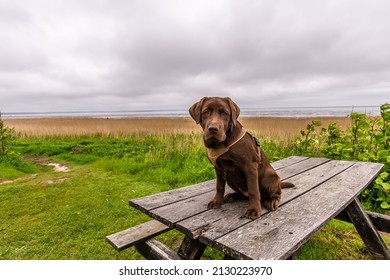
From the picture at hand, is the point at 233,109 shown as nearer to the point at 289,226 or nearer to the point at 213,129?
the point at 213,129

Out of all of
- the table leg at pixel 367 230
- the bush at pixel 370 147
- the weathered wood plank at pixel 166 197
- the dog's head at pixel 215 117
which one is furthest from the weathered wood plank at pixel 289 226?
the bush at pixel 370 147

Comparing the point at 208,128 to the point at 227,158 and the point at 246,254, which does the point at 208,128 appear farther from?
the point at 246,254

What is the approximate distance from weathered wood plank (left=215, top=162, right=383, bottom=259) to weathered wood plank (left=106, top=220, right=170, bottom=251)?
931 mm

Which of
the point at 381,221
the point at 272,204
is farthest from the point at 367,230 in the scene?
the point at 272,204

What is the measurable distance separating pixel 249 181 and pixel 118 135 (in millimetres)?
13445

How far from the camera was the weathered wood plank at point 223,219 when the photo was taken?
5.20ft

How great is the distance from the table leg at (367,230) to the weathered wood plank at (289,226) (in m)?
0.38

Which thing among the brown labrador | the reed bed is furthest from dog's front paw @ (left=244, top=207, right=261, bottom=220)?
the reed bed

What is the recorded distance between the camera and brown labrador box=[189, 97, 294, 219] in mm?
1875

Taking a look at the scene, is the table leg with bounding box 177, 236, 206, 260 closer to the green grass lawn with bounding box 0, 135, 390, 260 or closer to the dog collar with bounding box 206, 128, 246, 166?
the dog collar with bounding box 206, 128, 246, 166

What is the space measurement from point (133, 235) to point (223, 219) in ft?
2.95

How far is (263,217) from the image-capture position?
182 cm

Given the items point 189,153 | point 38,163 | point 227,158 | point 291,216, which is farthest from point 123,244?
point 38,163

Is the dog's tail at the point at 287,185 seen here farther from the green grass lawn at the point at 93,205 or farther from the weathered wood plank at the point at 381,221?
the weathered wood plank at the point at 381,221
